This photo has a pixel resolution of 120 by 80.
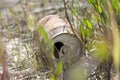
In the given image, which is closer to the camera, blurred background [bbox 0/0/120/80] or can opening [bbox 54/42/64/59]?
blurred background [bbox 0/0/120/80]

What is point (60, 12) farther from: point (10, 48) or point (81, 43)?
point (81, 43)

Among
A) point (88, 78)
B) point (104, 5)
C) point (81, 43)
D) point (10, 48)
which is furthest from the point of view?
point (10, 48)

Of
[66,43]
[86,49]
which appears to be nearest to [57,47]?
[66,43]

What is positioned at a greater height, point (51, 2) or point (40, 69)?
point (51, 2)

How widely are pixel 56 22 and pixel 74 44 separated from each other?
0.34 metres

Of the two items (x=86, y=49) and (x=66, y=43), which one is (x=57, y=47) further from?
(x=86, y=49)

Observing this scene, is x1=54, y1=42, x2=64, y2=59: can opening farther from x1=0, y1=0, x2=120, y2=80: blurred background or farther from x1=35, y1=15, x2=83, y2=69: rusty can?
x1=0, y1=0, x2=120, y2=80: blurred background

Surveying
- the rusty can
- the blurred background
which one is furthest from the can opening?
the blurred background

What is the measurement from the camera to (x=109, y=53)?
2.09 m

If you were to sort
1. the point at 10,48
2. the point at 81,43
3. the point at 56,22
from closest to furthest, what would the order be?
the point at 81,43
the point at 56,22
the point at 10,48

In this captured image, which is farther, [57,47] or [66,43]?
[57,47]

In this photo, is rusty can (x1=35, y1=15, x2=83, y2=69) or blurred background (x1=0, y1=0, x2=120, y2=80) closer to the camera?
blurred background (x1=0, y1=0, x2=120, y2=80)

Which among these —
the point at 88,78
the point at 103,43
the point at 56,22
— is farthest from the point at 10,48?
the point at 103,43

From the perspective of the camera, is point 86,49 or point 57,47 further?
point 57,47
